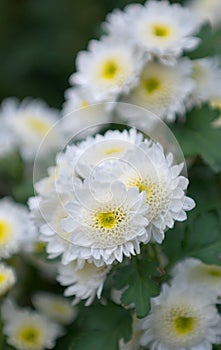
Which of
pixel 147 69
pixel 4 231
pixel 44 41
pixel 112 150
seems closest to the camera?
pixel 112 150

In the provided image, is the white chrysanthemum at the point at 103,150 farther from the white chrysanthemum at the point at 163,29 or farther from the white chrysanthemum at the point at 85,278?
the white chrysanthemum at the point at 163,29

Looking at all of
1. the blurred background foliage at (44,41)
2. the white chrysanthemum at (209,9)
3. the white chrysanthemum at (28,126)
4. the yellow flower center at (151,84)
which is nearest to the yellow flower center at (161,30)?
the yellow flower center at (151,84)

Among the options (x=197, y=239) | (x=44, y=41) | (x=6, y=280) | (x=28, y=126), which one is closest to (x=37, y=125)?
(x=28, y=126)

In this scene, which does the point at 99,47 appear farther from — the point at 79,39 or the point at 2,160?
the point at 79,39

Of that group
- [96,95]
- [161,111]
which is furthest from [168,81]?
[96,95]

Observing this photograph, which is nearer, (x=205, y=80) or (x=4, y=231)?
(x=4, y=231)

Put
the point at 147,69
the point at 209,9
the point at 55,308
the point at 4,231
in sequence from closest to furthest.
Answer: the point at 4,231 → the point at 147,69 → the point at 55,308 → the point at 209,9

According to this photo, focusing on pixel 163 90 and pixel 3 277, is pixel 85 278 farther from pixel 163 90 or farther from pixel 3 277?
pixel 163 90
